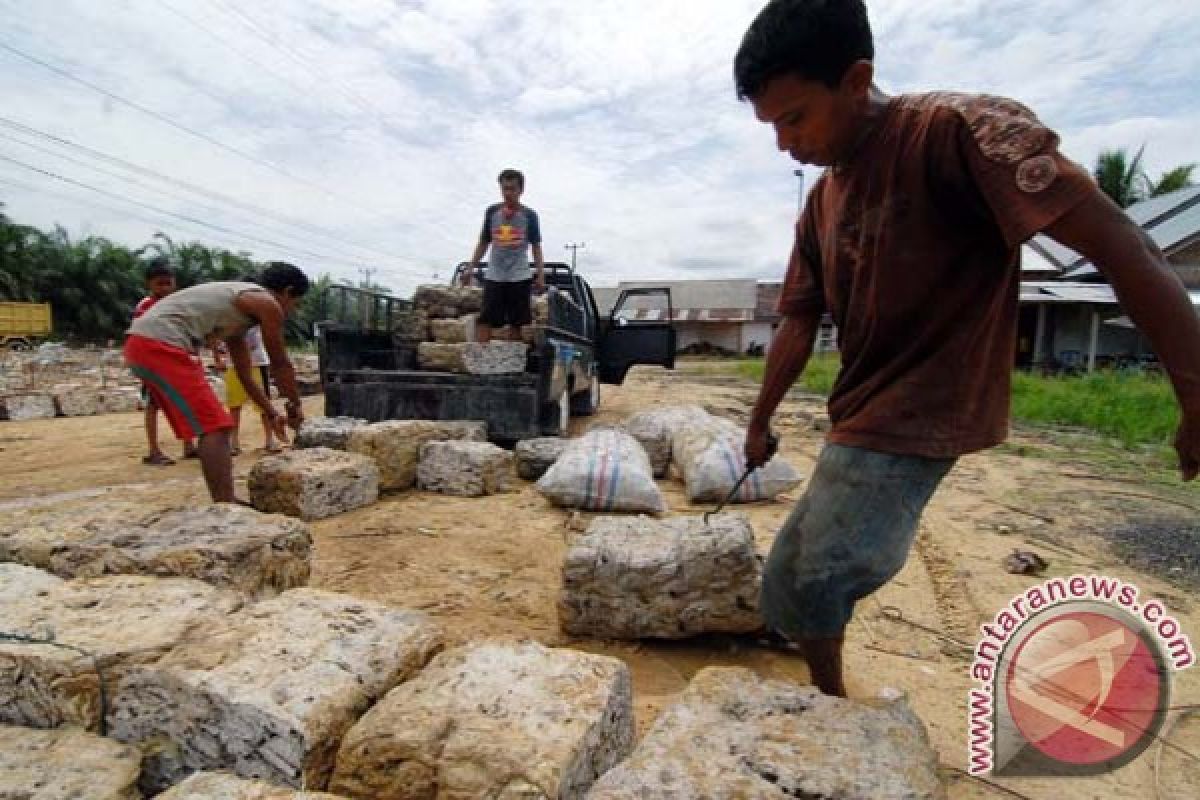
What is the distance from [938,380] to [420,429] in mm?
3834

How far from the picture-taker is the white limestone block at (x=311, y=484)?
142 inches

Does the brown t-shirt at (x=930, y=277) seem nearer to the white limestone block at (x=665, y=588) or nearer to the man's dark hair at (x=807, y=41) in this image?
the man's dark hair at (x=807, y=41)

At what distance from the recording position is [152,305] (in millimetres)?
4879

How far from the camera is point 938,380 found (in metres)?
1.37

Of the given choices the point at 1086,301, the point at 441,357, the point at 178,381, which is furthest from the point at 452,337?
the point at 1086,301

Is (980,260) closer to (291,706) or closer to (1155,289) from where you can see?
(1155,289)

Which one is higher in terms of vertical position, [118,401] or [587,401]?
[587,401]

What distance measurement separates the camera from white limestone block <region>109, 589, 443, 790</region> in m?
1.31

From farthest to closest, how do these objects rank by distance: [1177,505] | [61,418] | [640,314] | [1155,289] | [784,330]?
[640,314] < [61,418] < [1177,505] < [784,330] < [1155,289]

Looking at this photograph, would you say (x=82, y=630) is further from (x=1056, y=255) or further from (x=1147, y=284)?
(x=1056, y=255)

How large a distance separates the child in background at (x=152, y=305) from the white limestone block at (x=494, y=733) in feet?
13.6

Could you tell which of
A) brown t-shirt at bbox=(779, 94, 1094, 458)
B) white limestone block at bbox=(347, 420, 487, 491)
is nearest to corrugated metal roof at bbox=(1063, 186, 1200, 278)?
white limestone block at bbox=(347, 420, 487, 491)

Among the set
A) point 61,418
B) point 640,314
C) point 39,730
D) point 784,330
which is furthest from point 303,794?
point 640,314

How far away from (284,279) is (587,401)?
4.60 m
